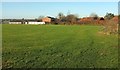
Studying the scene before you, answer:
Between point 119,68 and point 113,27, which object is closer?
point 119,68

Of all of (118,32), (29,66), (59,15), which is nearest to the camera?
(29,66)

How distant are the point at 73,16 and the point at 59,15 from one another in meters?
12.2

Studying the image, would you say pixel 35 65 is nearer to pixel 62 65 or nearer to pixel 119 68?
pixel 62 65

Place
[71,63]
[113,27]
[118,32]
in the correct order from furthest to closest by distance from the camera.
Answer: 1. [113,27]
2. [118,32]
3. [71,63]

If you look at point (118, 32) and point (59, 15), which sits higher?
point (59, 15)

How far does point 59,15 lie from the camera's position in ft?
454

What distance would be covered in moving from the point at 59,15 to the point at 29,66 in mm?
129574

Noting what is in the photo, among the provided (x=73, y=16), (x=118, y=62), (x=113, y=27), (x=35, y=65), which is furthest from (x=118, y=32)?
(x=73, y=16)

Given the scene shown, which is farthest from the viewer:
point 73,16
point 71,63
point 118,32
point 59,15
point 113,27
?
point 59,15

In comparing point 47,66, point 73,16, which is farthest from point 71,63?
point 73,16

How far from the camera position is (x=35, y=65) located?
990 cm

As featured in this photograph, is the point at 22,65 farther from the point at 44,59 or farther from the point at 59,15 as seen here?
the point at 59,15

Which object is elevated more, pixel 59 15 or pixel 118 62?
pixel 59 15

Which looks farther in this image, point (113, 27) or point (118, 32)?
point (113, 27)
